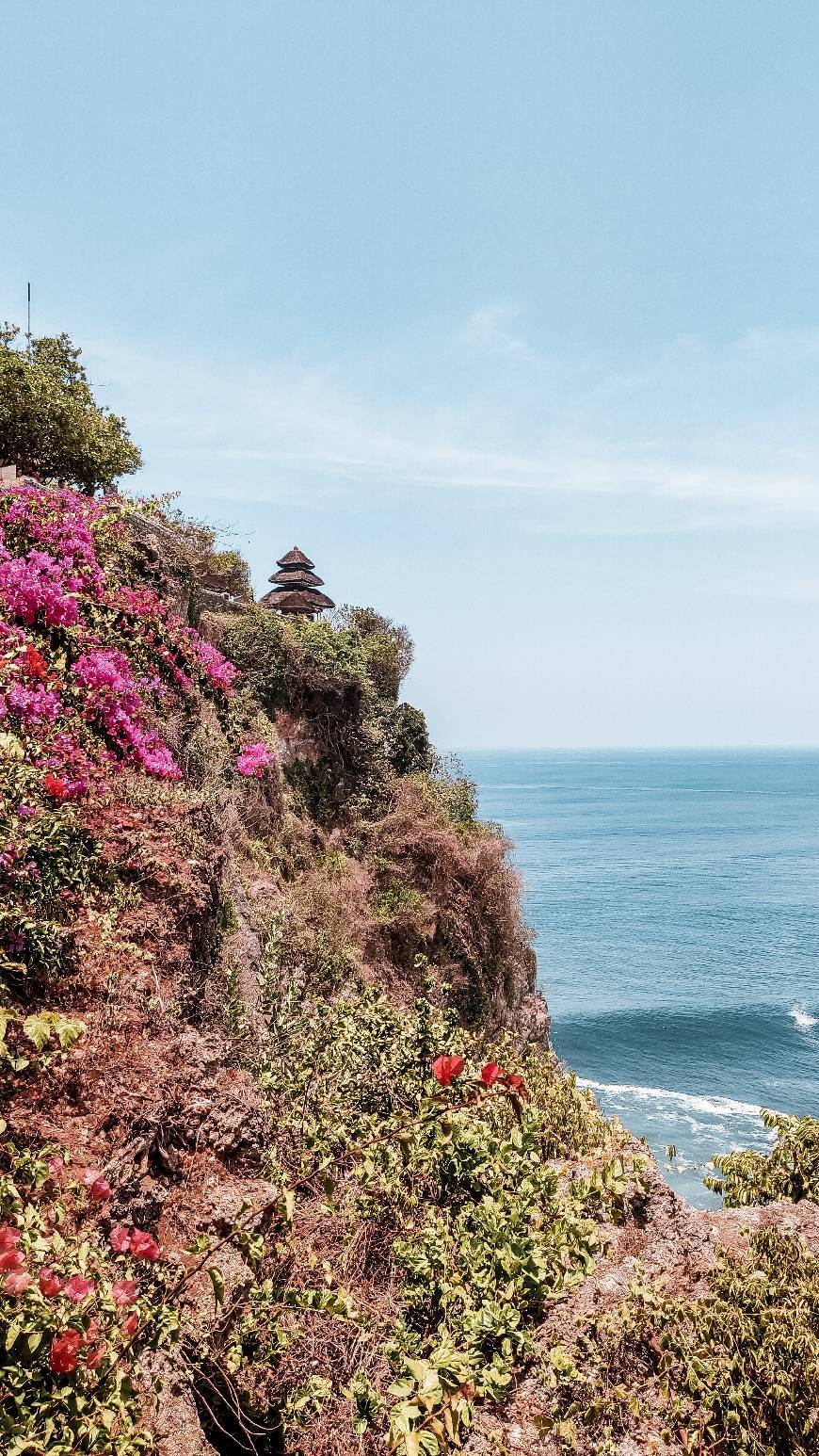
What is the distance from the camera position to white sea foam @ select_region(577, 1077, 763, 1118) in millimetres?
36969

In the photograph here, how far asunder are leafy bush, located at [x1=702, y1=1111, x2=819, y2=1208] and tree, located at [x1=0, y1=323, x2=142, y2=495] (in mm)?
18796

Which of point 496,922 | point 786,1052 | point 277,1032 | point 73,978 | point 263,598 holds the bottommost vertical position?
point 786,1052

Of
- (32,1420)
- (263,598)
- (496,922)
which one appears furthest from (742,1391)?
(263,598)

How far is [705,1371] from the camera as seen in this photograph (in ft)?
15.0

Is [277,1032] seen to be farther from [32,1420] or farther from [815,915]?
[815,915]

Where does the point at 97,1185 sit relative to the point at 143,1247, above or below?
Result: above

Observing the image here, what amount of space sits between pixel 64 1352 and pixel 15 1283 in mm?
437

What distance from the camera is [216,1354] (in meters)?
4.48

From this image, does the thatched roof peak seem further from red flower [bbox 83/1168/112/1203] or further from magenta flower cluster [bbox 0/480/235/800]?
red flower [bbox 83/1168/112/1203]

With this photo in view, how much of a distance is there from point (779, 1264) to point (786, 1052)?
44206 mm

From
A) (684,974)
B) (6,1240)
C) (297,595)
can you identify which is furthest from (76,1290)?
(684,974)

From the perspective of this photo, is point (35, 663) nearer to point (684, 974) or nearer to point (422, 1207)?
point (422, 1207)

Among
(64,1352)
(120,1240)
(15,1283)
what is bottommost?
(120,1240)

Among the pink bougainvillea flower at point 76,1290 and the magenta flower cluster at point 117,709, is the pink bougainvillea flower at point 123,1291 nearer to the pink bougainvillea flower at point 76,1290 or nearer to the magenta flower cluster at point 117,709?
the pink bougainvillea flower at point 76,1290
